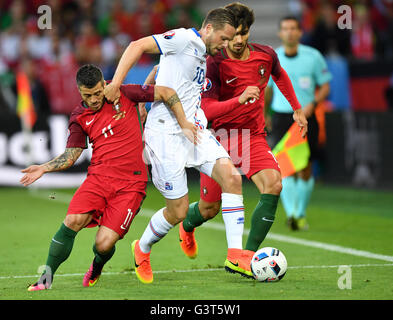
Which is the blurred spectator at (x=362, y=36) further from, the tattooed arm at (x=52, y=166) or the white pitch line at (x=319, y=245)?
the tattooed arm at (x=52, y=166)

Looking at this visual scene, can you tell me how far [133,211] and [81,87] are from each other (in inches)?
39.8

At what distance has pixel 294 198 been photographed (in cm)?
1005

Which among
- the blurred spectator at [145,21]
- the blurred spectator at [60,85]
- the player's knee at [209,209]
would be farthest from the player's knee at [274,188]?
the blurred spectator at [145,21]

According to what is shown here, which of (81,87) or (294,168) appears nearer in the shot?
(81,87)

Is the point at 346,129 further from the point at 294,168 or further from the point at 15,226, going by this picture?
the point at 15,226

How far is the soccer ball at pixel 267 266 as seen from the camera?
6281 mm

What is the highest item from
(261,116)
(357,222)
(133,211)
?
(261,116)

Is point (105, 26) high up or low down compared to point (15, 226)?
up

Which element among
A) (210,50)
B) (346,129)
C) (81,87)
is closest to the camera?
(81,87)

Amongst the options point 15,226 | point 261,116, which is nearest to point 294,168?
point 261,116

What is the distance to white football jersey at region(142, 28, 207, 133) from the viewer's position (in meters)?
6.57

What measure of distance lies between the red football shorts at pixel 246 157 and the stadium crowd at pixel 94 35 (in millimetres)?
8372

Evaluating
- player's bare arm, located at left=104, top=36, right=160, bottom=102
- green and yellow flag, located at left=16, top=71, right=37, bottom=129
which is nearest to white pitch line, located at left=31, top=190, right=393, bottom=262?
player's bare arm, located at left=104, top=36, right=160, bottom=102

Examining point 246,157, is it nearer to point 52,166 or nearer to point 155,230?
point 155,230
